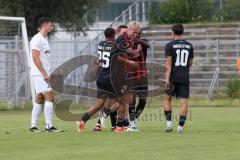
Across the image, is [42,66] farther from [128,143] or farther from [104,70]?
[128,143]

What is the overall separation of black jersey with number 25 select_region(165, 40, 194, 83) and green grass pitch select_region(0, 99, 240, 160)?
110 cm

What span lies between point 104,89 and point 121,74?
0.67 m

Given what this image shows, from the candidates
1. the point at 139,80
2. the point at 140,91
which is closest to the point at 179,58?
the point at 139,80

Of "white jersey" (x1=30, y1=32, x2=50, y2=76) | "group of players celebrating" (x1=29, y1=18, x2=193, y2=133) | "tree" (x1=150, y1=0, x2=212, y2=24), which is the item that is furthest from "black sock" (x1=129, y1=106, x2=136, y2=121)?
"tree" (x1=150, y1=0, x2=212, y2=24)

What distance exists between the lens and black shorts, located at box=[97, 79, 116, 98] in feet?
55.5

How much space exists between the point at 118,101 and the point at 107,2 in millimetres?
31089

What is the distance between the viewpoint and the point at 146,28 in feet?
Answer: 140

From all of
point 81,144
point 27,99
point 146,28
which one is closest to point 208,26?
point 146,28

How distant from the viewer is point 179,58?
643 inches

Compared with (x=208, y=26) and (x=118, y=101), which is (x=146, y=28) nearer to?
(x=208, y=26)

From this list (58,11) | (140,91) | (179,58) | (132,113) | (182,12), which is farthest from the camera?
(58,11)

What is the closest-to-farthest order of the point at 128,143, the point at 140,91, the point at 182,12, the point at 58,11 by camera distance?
the point at 128,143
the point at 140,91
the point at 182,12
the point at 58,11

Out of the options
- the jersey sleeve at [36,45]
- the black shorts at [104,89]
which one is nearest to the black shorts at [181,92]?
the black shorts at [104,89]

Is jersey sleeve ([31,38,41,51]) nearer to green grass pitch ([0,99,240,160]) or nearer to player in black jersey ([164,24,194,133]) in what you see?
green grass pitch ([0,99,240,160])
